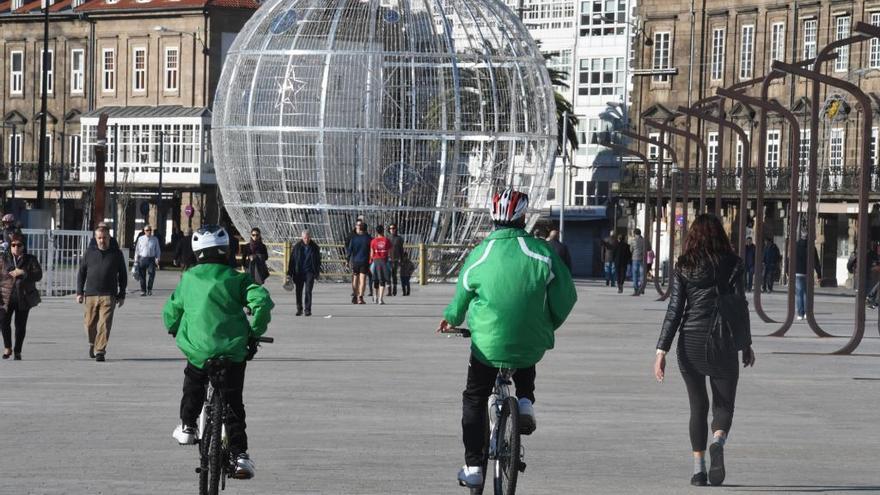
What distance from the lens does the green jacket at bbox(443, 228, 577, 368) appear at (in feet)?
38.0

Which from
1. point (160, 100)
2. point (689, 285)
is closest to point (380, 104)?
point (689, 285)

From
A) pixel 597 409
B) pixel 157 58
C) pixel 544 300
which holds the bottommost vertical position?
pixel 597 409

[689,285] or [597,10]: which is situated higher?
[597,10]

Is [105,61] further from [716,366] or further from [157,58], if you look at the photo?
[716,366]

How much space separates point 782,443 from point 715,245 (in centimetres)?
286

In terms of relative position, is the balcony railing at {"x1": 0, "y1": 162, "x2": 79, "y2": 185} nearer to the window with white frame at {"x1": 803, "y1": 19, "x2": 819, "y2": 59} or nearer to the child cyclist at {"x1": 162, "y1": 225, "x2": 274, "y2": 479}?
the window with white frame at {"x1": 803, "y1": 19, "x2": 819, "y2": 59}

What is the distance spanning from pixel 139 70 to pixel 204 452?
93900 mm

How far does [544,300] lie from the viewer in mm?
11742

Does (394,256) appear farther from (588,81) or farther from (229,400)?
(588,81)

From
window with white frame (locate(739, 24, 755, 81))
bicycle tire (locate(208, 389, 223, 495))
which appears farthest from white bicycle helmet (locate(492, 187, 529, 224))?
window with white frame (locate(739, 24, 755, 81))

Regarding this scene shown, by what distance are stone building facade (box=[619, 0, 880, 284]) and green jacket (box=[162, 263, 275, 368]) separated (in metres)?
65.3

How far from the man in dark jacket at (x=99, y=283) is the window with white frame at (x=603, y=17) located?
81179mm

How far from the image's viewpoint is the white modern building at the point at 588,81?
104938 mm

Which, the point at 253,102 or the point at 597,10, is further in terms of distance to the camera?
the point at 597,10
